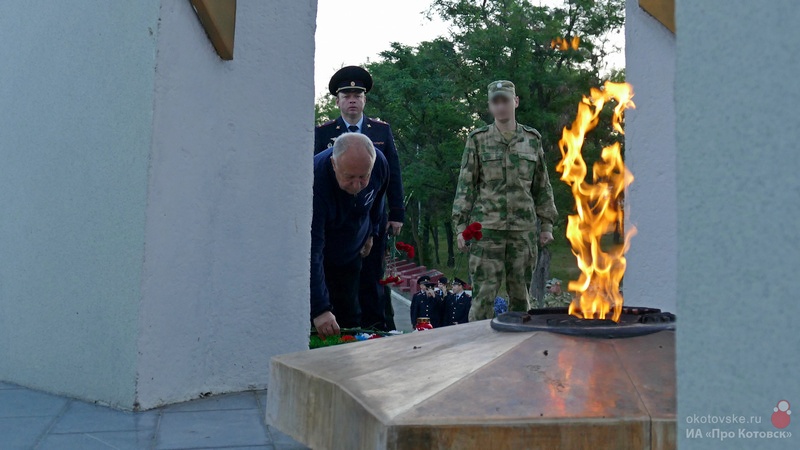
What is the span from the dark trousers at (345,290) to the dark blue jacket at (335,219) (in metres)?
0.11

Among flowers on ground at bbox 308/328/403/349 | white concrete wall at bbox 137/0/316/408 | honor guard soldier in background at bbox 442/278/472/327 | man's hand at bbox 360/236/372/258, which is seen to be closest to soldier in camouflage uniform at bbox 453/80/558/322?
man's hand at bbox 360/236/372/258

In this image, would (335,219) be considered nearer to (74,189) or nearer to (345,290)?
(345,290)

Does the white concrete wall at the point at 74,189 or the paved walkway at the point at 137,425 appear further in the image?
the white concrete wall at the point at 74,189

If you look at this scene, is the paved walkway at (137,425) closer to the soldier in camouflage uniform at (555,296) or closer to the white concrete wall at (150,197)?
the white concrete wall at (150,197)

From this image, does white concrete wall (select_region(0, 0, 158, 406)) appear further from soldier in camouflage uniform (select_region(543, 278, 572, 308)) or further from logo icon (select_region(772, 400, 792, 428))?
soldier in camouflage uniform (select_region(543, 278, 572, 308))

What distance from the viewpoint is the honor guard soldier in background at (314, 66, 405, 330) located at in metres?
6.34

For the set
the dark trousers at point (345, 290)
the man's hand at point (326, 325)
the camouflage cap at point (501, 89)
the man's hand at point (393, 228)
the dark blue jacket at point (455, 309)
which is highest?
the camouflage cap at point (501, 89)

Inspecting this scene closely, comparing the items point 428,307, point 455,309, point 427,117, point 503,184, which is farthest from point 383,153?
point 427,117

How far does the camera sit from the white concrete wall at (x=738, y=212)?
97cm

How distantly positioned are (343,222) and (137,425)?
7.22 ft

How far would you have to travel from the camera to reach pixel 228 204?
464 cm

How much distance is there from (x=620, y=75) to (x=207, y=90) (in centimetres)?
2411

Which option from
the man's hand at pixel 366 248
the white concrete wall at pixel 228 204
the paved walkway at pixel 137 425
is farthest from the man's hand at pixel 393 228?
the paved walkway at pixel 137 425

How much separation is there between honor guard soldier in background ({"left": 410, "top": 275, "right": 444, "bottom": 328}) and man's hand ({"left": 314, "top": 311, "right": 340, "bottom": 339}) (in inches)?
243
